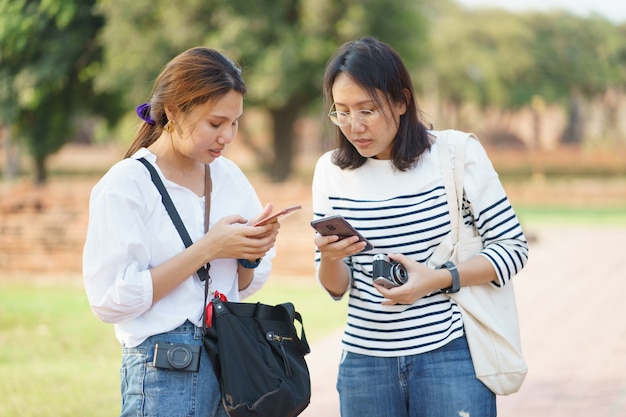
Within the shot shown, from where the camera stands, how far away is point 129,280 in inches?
92.8

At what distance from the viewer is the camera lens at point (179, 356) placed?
240 cm

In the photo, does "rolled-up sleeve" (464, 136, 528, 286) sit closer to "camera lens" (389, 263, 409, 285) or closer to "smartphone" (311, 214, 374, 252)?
"camera lens" (389, 263, 409, 285)

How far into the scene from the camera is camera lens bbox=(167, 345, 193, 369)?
2404mm

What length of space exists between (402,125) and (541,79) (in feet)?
127

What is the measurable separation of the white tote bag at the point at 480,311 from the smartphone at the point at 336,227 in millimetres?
288

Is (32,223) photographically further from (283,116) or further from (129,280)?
(129,280)

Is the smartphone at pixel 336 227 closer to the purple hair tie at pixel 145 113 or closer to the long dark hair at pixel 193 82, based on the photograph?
the long dark hair at pixel 193 82

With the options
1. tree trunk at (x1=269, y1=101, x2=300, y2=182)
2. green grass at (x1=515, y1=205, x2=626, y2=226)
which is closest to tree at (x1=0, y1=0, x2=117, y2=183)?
tree trunk at (x1=269, y1=101, x2=300, y2=182)

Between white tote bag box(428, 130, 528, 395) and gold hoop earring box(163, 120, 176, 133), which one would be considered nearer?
gold hoop earring box(163, 120, 176, 133)

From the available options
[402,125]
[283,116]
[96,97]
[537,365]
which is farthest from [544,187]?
[402,125]

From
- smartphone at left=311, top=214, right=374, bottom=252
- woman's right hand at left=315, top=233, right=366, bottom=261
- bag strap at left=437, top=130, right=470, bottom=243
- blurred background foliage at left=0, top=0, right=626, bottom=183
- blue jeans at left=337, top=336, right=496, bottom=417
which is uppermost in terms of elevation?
blurred background foliage at left=0, top=0, right=626, bottom=183

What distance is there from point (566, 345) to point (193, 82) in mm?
6324

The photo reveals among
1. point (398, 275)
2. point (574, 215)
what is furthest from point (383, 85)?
point (574, 215)

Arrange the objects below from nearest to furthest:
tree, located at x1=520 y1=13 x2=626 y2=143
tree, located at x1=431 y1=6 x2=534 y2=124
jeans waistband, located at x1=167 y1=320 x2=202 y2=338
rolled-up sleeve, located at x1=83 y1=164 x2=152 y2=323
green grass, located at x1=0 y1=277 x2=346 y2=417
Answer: rolled-up sleeve, located at x1=83 y1=164 x2=152 y2=323 < jeans waistband, located at x1=167 y1=320 x2=202 y2=338 < green grass, located at x1=0 y1=277 x2=346 y2=417 < tree, located at x1=431 y1=6 x2=534 y2=124 < tree, located at x1=520 y1=13 x2=626 y2=143
